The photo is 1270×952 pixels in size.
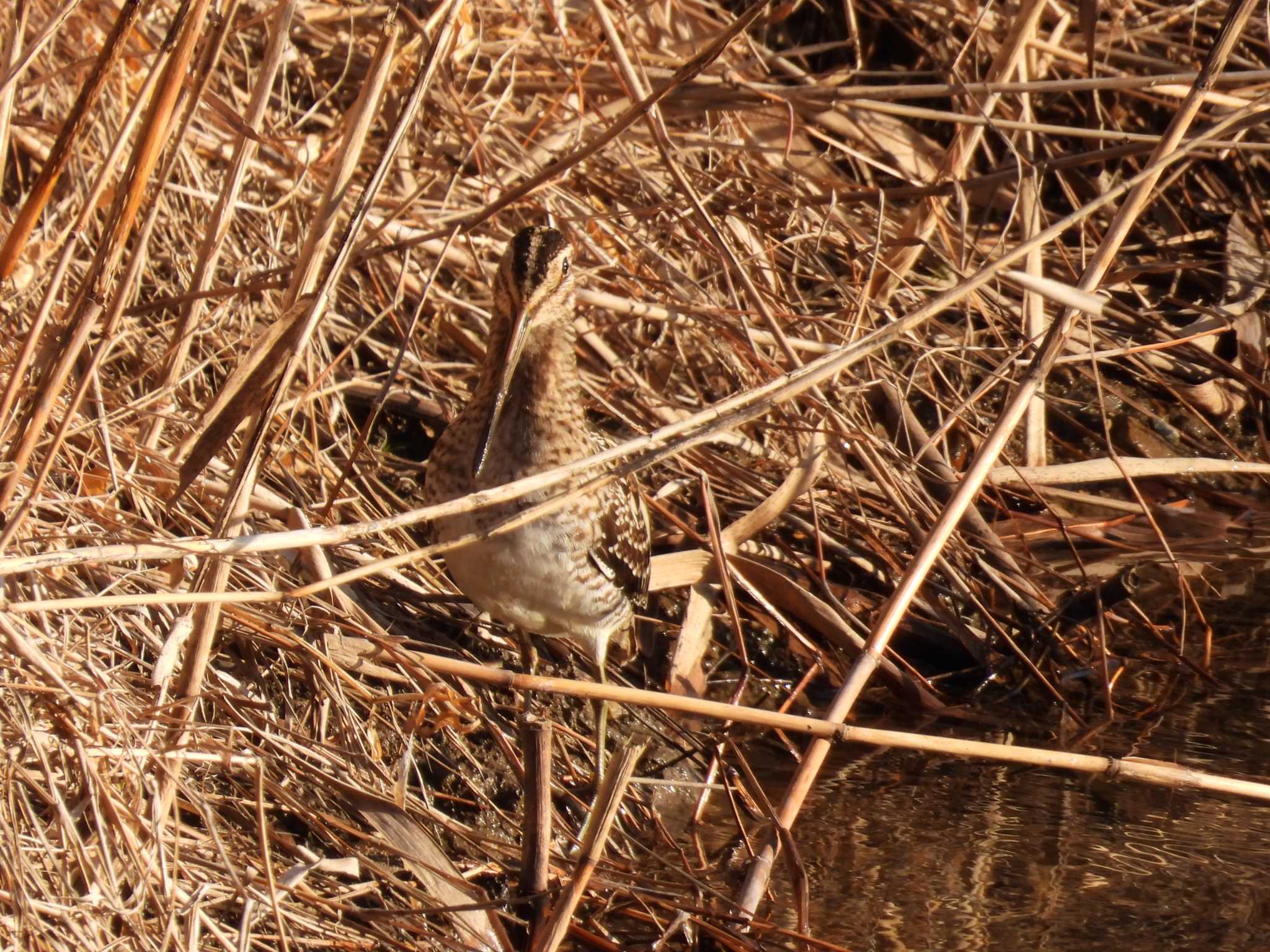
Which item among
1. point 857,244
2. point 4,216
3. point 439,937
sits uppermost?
point 857,244

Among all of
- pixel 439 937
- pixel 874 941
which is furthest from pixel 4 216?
pixel 874 941

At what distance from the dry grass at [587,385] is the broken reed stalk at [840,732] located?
285 mm

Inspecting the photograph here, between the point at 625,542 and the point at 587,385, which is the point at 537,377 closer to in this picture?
the point at 625,542

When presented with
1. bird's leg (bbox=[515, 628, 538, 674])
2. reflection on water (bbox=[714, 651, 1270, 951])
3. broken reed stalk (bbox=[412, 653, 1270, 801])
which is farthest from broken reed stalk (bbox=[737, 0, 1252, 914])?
bird's leg (bbox=[515, 628, 538, 674])

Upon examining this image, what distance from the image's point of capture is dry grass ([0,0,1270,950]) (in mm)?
2609

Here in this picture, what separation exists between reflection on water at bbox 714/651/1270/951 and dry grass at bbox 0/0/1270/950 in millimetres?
249

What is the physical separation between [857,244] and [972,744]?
2874 millimetres

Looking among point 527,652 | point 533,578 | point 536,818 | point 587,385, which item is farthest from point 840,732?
point 587,385

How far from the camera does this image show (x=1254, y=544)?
5.52m

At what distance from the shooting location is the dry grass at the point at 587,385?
2.61 m

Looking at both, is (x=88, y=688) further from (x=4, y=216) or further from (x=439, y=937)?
(x=4, y=216)

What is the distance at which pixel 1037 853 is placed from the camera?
3750mm

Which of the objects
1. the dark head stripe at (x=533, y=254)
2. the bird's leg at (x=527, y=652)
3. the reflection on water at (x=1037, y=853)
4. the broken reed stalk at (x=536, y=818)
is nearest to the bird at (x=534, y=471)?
the dark head stripe at (x=533, y=254)

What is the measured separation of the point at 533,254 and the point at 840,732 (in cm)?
161
